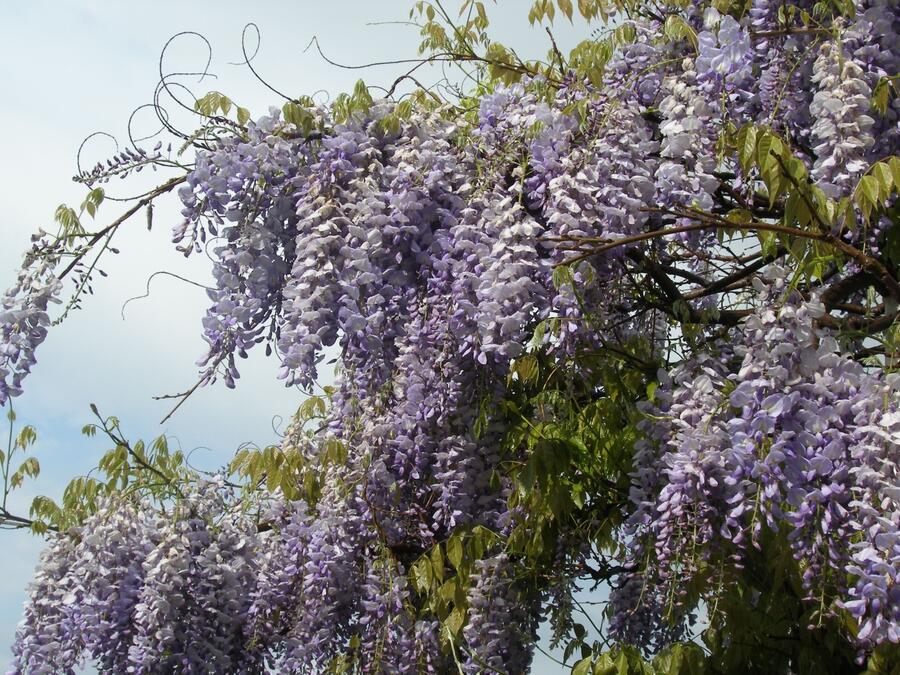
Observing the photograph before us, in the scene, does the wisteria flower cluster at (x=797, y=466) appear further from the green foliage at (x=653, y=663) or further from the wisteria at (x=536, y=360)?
the green foliage at (x=653, y=663)

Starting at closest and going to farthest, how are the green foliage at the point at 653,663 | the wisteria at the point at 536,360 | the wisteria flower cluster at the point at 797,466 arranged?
1. the wisteria flower cluster at the point at 797,466
2. the wisteria at the point at 536,360
3. the green foliage at the point at 653,663

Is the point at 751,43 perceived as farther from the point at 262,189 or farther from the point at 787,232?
the point at 262,189

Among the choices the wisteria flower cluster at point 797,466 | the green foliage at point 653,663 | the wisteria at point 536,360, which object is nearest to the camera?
the wisteria flower cluster at point 797,466

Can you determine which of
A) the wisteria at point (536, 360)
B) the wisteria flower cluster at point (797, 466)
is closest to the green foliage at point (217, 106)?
the wisteria at point (536, 360)

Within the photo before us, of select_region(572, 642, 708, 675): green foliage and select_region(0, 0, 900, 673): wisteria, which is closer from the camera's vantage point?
select_region(0, 0, 900, 673): wisteria

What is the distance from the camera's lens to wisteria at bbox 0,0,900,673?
316 cm

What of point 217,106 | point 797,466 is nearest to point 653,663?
point 797,466

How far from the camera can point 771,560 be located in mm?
3734

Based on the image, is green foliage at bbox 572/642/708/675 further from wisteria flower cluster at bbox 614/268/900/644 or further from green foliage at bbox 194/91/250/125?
green foliage at bbox 194/91/250/125

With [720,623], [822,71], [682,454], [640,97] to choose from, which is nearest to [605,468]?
[720,623]

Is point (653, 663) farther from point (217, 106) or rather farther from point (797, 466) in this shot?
point (217, 106)

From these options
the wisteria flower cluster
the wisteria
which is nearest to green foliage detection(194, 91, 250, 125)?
the wisteria

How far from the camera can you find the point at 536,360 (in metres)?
3.71

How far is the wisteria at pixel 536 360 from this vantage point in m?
3.16
